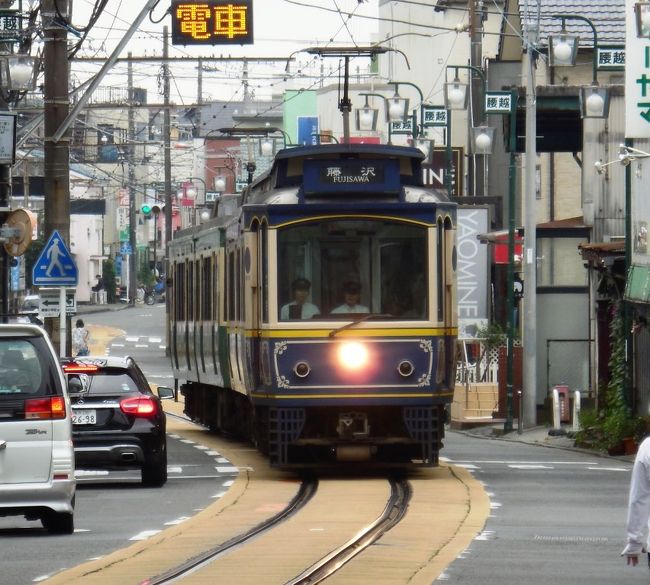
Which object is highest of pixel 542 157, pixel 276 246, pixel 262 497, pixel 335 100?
pixel 335 100

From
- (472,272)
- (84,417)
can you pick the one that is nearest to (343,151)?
(84,417)

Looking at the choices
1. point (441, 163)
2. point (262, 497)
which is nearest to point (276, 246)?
point (262, 497)

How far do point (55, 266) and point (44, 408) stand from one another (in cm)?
1205

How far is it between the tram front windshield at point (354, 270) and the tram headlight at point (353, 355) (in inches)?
12.6

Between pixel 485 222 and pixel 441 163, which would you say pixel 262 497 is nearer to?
pixel 485 222

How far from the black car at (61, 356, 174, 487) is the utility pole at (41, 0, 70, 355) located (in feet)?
22.2

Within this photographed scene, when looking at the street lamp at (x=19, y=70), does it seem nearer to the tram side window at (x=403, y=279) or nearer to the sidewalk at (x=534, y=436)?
the tram side window at (x=403, y=279)

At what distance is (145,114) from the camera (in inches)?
5497

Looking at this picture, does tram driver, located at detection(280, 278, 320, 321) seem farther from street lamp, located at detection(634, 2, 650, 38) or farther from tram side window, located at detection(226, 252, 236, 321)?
street lamp, located at detection(634, 2, 650, 38)

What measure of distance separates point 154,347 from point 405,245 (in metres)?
48.4

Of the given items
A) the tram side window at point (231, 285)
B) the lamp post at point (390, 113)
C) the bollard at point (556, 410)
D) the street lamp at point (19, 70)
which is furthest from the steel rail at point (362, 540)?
the lamp post at point (390, 113)

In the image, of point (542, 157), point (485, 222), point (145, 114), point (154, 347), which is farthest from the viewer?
point (145, 114)

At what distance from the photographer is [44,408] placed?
46.6 feet

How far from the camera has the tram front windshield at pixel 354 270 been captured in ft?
66.3
